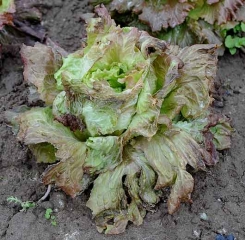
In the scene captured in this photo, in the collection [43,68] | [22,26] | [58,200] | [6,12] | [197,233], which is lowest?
[197,233]

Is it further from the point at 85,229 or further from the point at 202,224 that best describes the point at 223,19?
the point at 85,229

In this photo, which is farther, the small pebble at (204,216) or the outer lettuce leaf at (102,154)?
the small pebble at (204,216)

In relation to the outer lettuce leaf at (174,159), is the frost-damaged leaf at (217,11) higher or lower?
higher

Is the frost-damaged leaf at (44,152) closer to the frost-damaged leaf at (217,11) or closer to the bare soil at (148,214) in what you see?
the bare soil at (148,214)

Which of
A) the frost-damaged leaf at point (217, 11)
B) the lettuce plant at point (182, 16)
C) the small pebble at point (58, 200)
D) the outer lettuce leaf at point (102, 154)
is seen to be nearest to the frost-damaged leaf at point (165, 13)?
the lettuce plant at point (182, 16)

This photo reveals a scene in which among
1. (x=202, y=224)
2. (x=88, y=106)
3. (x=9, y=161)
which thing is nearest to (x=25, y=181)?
(x=9, y=161)

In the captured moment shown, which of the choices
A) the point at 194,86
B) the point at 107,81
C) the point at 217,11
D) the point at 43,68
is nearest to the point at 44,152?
the point at 43,68

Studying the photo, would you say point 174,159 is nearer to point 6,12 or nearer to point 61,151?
point 61,151
